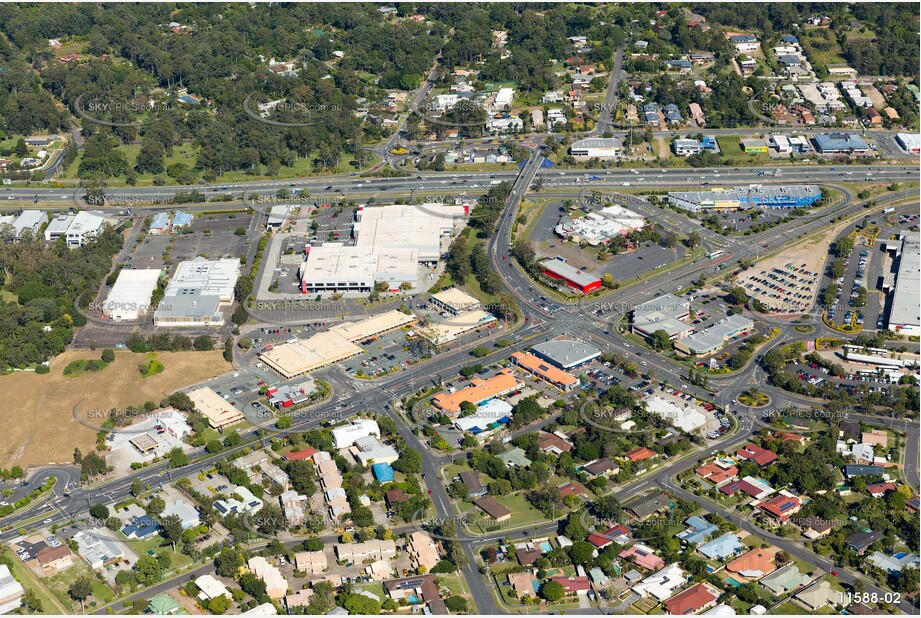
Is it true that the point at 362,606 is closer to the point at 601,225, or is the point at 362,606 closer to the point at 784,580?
the point at 784,580

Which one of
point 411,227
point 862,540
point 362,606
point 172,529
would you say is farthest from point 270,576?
point 411,227

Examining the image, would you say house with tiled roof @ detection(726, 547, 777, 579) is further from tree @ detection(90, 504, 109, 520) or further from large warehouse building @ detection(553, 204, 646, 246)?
Result: large warehouse building @ detection(553, 204, 646, 246)

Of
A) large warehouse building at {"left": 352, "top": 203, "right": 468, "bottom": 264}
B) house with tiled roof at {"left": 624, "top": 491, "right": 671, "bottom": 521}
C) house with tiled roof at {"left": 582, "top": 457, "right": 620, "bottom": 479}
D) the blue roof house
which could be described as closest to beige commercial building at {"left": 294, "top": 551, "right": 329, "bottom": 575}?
the blue roof house

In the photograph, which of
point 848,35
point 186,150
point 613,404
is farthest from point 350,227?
point 848,35

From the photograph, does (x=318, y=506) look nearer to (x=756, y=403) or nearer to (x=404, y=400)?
(x=404, y=400)

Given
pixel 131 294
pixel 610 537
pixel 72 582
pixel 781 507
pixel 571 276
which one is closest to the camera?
pixel 72 582

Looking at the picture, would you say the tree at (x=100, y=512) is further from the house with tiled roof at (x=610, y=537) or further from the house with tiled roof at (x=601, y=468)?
the house with tiled roof at (x=601, y=468)
